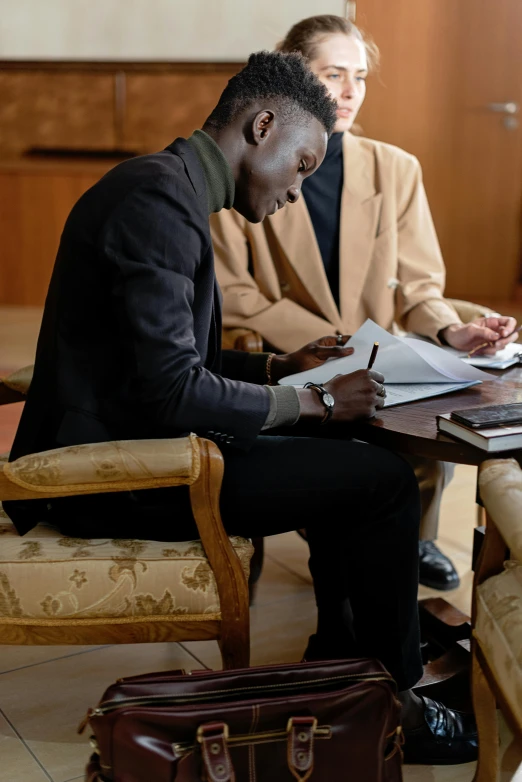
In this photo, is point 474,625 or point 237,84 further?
point 237,84

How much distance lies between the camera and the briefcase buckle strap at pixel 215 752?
3.79ft

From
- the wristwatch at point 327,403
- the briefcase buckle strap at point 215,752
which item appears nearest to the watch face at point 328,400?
the wristwatch at point 327,403

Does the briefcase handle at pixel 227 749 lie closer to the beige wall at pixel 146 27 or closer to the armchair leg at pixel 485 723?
the armchair leg at pixel 485 723

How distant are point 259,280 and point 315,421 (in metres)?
1.06

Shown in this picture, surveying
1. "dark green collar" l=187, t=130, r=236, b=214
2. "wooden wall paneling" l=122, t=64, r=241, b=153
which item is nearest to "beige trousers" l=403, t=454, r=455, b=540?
"dark green collar" l=187, t=130, r=236, b=214

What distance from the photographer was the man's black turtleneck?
250 centimetres

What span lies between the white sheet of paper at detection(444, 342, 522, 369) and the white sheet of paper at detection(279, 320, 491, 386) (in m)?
0.11

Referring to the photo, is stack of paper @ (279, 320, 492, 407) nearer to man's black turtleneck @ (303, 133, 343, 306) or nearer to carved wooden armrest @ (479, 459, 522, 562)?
carved wooden armrest @ (479, 459, 522, 562)

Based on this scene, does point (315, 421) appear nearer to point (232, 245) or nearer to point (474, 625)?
point (474, 625)

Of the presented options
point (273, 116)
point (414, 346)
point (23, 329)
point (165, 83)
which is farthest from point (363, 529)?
point (165, 83)

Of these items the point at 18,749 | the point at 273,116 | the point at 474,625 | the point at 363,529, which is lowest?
the point at 18,749

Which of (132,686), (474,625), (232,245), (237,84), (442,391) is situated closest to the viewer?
(132,686)

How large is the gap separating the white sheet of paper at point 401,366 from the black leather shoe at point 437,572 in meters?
0.76

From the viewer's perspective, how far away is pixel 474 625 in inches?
55.8
